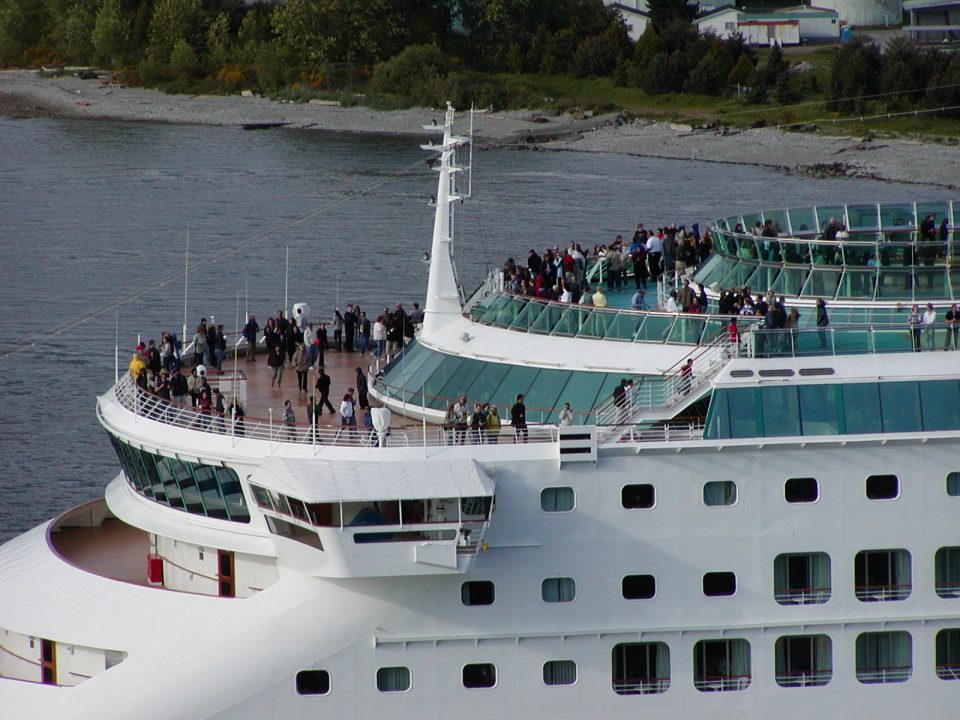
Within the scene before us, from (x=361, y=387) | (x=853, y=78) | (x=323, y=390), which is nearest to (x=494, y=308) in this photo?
(x=361, y=387)

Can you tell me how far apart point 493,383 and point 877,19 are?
3956 inches

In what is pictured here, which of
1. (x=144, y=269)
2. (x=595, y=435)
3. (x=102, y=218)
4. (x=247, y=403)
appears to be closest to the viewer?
(x=595, y=435)

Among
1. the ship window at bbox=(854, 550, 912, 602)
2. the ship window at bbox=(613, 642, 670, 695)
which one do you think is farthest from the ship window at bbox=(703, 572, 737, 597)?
the ship window at bbox=(854, 550, 912, 602)

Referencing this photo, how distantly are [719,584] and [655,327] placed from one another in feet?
12.3

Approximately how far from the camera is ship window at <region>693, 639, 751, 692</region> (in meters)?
19.9

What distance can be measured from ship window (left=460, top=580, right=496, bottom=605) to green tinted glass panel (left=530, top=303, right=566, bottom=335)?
4229 mm

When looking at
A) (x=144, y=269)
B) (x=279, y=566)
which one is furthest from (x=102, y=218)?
(x=279, y=566)

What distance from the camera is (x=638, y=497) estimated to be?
19.6 m

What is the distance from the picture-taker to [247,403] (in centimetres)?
2323

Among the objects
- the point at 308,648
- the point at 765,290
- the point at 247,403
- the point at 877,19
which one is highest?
the point at 877,19

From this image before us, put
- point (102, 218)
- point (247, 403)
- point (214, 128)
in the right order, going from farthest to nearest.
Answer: point (214, 128), point (102, 218), point (247, 403)

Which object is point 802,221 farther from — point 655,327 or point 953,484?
point 953,484

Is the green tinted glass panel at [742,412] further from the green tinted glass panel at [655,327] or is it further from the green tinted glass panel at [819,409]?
the green tinted glass panel at [655,327]

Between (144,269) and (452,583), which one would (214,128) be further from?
(452,583)
